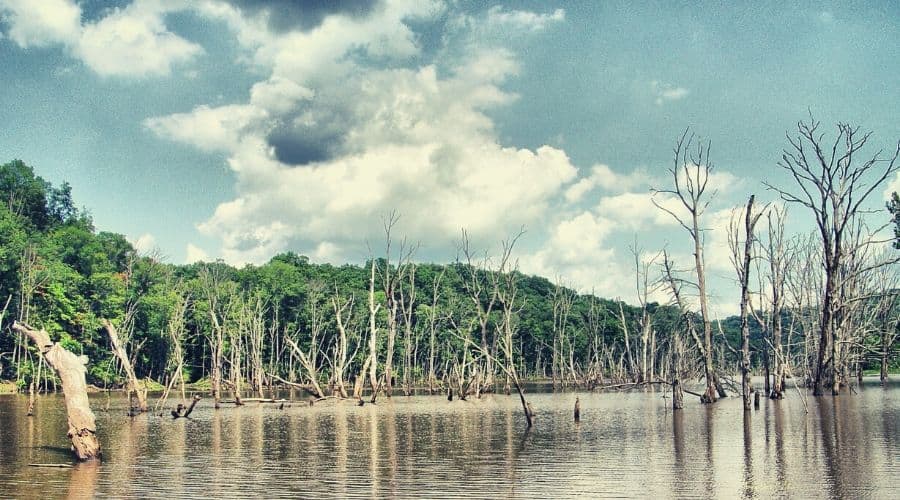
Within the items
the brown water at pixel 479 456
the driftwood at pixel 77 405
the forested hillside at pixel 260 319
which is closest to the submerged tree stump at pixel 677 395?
the brown water at pixel 479 456

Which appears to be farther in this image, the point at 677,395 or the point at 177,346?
the point at 177,346

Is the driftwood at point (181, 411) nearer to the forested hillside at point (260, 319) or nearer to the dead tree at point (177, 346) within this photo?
the dead tree at point (177, 346)

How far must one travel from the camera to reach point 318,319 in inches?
3177

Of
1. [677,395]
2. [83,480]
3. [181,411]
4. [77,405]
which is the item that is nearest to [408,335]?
[181,411]

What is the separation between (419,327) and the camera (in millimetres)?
93375

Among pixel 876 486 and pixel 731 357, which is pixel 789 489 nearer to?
pixel 876 486

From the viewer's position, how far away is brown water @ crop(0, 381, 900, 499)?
15.3 metres

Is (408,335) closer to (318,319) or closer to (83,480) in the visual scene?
(318,319)

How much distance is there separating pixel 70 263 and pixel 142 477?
214ft

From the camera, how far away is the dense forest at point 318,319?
49281mm

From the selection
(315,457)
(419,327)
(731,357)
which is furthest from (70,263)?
(731,357)

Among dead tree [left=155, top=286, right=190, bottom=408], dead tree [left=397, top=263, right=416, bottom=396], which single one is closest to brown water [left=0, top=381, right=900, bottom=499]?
dead tree [left=155, top=286, right=190, bottom=408]

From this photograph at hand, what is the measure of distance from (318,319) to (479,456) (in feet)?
203

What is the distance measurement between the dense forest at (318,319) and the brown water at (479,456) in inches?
291
